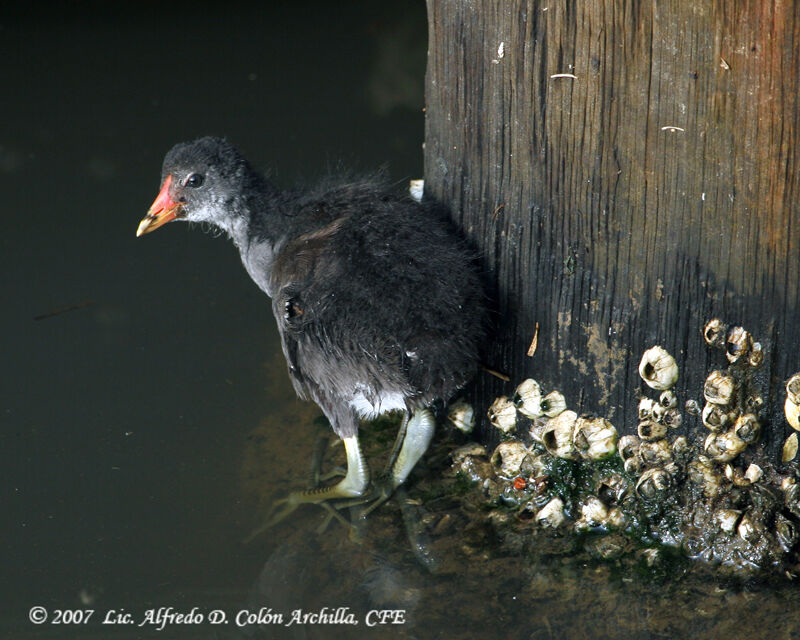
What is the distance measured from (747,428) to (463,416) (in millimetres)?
963

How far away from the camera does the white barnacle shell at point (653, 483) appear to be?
2816 millimetres

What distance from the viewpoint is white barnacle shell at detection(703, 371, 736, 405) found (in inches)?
106

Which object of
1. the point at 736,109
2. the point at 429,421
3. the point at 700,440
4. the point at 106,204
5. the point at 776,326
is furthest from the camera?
the point at 106,204

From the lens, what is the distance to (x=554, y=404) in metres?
3.02

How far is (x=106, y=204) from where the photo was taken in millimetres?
4812

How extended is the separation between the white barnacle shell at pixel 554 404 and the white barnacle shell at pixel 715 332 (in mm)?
510

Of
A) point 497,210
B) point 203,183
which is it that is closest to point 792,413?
point 497,210

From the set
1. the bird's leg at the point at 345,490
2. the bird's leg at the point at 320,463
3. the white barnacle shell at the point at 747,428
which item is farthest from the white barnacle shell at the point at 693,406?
the bird's leg at the point at 320,463

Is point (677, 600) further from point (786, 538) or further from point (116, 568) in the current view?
point (116, 568)

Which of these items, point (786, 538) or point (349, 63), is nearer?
point (786, 538)

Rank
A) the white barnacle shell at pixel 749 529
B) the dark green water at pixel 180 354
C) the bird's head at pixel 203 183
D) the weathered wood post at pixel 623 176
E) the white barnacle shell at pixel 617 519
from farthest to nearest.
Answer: the bird's head at pixel 203 183, the white barnacle shell at pixel 617 519, the dark green water at pixel 180 354, the white barnacle shell at pixel 749 529, the weathered wood post at pixel 623 176

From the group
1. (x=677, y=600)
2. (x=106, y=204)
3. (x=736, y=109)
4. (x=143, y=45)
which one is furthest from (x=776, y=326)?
(x=143, y=45)

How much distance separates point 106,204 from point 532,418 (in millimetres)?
2644

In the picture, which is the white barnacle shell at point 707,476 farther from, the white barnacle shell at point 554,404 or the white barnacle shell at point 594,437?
the white barnacle shell at point 554,404
